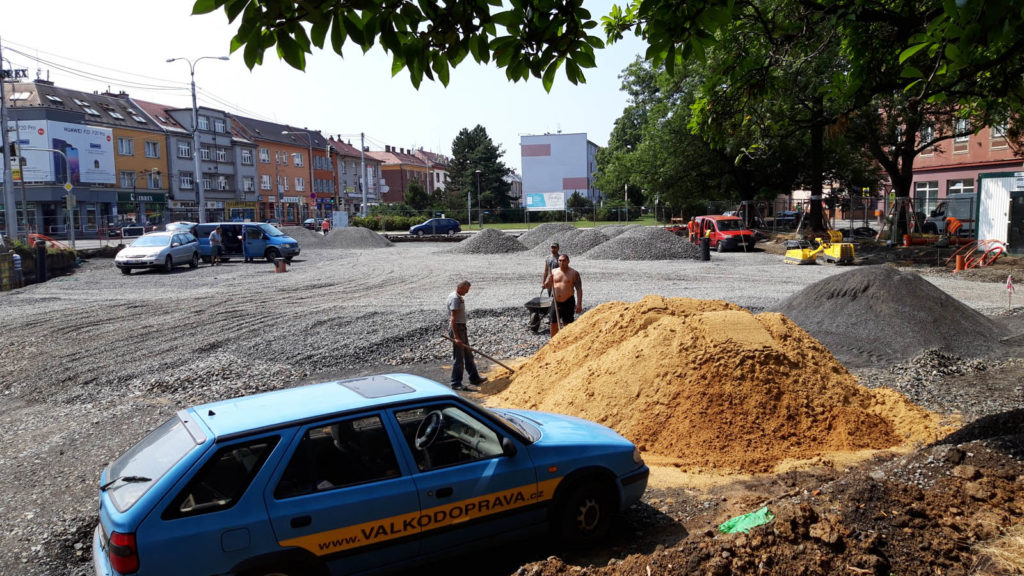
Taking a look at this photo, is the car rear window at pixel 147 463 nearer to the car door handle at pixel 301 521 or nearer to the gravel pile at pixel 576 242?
the car door handle at pixel 301 521

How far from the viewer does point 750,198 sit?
43.2 metres

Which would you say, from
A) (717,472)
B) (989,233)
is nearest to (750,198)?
(989,233)

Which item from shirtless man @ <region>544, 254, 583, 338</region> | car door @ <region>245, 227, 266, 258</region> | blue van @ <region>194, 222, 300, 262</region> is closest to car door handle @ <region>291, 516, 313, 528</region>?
shirtless man @ <region>544, 254, 583, 338</region>

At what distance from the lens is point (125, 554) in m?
3.93

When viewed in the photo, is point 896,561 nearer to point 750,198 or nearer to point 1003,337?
point 1003,337

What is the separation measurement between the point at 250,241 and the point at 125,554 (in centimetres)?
3052

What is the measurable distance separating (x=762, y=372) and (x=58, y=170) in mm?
60482

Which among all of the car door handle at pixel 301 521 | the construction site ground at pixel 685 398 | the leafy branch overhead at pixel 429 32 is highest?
the leafy branch overhead at pixel 429 32

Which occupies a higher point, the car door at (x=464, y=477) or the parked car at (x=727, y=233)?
the parked car at (x=727, y=233)

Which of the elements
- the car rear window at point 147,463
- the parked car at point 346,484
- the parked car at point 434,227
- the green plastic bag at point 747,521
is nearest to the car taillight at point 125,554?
the parked car at point 346,484

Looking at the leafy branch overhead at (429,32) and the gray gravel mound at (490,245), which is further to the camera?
the gray gravel mound at (490,245)

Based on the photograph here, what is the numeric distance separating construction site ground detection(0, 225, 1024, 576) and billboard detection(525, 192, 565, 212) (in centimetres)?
4727

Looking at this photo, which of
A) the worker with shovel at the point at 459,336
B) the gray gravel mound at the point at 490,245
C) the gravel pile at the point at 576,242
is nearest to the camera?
the worker with shovel at the point at 459,336

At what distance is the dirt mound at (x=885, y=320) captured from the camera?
1148 centimetres
